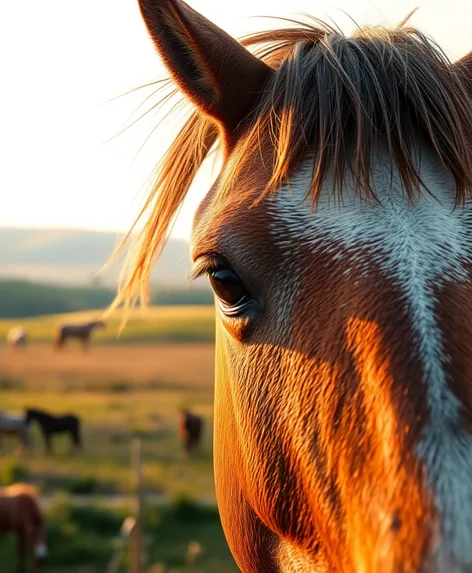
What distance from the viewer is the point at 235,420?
6.18 ft

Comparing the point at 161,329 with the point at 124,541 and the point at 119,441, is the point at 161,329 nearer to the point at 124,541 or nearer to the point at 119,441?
the point at 119,441

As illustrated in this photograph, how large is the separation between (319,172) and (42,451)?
2132 centimetres

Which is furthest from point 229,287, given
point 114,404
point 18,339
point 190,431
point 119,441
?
point 18,339

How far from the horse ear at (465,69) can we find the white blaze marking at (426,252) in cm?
41

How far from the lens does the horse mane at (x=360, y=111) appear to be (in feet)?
5.20

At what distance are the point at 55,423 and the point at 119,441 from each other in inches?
136

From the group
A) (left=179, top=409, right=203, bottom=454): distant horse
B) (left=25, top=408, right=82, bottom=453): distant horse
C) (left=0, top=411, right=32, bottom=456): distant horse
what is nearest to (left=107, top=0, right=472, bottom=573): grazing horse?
(left=0, top=411, right=32, bottom=456): distant horse

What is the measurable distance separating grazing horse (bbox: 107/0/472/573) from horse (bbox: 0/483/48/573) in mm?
10458

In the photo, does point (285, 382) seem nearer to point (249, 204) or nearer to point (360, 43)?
point (249, 204)

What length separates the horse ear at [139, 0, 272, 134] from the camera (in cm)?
178

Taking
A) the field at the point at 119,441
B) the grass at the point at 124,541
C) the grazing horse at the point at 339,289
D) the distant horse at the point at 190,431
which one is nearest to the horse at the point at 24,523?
the grass at the point at 124,541

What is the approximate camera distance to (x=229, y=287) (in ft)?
5.38

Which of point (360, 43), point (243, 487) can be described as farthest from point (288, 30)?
point (243, 487)

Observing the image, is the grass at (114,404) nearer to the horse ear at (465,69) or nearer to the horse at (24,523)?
the horse at (24,523)
